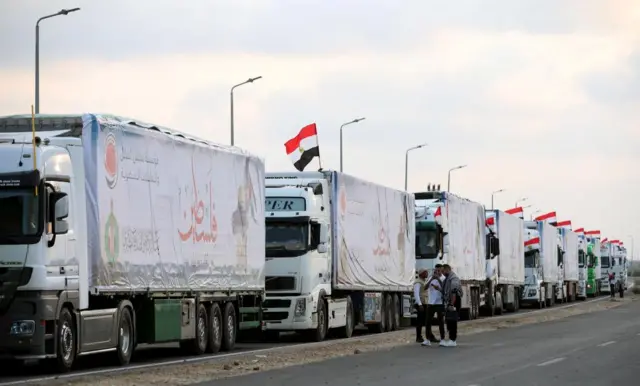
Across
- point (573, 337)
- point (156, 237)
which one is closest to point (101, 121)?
point (156, 237)

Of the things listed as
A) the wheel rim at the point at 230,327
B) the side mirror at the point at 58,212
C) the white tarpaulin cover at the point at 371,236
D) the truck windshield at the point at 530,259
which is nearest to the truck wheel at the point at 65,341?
the side mirror at the point at 58,212

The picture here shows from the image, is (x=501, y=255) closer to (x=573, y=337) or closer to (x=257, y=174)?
(x=573, y=337)

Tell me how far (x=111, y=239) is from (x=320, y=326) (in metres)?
11.0

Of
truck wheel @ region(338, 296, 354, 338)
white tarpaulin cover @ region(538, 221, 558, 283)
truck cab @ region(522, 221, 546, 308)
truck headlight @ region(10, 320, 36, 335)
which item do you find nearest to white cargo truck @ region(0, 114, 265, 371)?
truck headlight @ region(10, 320, 36, 335)

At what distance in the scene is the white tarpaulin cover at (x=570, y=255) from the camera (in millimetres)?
78562

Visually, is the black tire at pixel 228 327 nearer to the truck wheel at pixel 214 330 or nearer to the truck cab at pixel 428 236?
the truck wheel at pixel 214 330

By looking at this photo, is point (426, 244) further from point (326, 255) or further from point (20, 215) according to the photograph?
point (20, 215)

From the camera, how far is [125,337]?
24328 mm

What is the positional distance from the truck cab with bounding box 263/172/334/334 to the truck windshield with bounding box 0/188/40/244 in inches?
477

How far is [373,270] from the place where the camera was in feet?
127

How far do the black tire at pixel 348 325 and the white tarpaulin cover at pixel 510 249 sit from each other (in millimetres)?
21113

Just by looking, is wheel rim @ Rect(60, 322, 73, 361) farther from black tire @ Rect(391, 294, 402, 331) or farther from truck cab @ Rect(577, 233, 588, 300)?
truck cab @ Rect(577, 233, 588, 300)

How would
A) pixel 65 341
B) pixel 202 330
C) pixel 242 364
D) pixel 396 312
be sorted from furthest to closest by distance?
pixel 396 312
pixel 202 330
pixel 242 364
pixel 65 341

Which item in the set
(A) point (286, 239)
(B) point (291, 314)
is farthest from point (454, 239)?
(B) point (291, 314)
